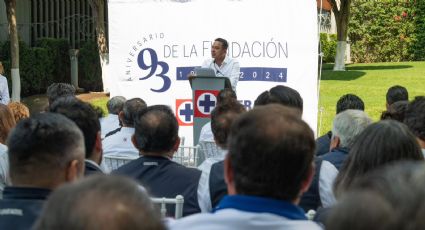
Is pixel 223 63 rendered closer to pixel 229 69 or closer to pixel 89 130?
pixel 229 69

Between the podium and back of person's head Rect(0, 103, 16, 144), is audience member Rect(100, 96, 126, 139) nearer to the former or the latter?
the podium

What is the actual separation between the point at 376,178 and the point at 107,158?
4.28m

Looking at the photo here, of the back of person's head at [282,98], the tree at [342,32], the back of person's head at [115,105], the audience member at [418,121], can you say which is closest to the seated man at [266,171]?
the audience member at [418,121]

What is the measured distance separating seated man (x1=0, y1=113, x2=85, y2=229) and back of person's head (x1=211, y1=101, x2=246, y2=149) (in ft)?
5.86

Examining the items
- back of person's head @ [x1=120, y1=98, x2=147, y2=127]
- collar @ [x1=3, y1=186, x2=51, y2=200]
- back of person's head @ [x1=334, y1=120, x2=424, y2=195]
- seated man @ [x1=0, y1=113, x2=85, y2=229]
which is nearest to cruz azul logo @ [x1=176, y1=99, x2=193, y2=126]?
back of person's head @ [x1=120, y1=98, x2=147, y2=127]

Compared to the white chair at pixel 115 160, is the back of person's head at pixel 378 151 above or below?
above

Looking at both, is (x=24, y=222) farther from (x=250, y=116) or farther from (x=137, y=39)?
(x=137, y=39)

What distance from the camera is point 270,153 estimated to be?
95.7 inches

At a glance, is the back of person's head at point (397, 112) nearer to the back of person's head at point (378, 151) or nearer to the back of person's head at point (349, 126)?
the back of person's head at point (349, 126)

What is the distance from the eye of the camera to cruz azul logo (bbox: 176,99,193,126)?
10.2 meters

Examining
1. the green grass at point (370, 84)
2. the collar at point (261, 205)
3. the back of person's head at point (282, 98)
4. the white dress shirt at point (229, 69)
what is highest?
the white dress shirt at point (229, 69)

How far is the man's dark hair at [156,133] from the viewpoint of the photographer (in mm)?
4672

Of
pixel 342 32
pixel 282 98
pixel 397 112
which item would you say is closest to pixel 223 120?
pixel 282 98

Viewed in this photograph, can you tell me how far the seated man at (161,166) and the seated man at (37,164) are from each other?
146 cm
